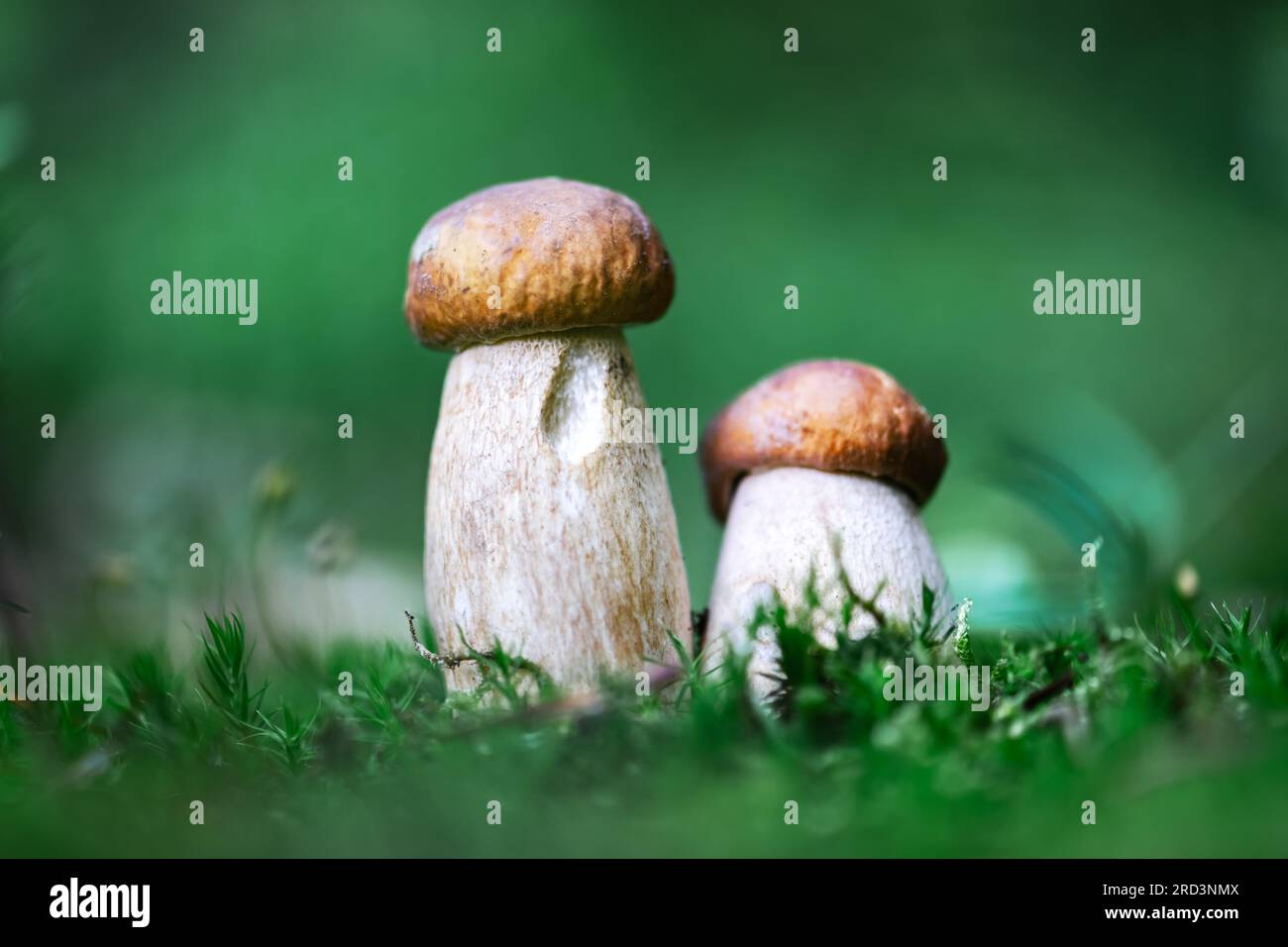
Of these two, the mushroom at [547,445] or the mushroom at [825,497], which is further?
the mushroom at [825,497]

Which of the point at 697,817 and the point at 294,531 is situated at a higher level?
the point at 294,531

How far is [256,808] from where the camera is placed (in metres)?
1.31

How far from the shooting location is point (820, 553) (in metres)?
1.91

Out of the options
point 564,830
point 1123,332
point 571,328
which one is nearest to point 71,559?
point 571,328

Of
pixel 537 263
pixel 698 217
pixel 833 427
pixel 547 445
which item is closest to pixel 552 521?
pixel 547 445

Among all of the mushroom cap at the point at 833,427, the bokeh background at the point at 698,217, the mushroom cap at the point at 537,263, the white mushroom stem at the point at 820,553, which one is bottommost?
the white mushroom stem at the point at 820,553

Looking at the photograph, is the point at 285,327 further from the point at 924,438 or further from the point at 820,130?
the point at 924,438

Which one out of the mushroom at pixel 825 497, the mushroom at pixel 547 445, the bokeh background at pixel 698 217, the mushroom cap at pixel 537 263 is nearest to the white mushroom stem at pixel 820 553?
the mushroom at pixel 825 497

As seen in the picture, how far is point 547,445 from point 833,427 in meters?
0.55

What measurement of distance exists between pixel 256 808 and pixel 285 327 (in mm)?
3358

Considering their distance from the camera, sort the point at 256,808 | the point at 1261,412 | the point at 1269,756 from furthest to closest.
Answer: the point at 1261,412, the point at 256,808, the point at 1269,756

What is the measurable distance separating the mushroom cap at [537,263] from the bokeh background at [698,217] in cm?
201

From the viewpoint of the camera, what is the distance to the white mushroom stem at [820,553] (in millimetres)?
1876

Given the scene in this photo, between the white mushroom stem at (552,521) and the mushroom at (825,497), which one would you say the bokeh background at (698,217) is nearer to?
the mushroom at (825,497)
